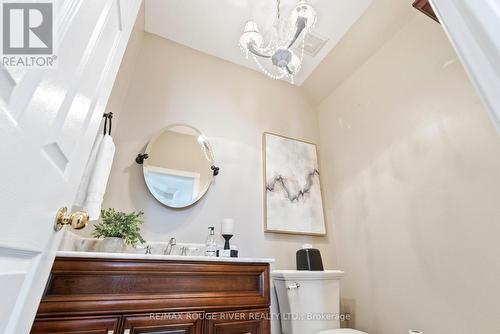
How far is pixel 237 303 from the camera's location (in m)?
1.11

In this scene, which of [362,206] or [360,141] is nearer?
[362,206]

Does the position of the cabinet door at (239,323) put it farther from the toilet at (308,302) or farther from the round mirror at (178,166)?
the round mirror at (178,166)

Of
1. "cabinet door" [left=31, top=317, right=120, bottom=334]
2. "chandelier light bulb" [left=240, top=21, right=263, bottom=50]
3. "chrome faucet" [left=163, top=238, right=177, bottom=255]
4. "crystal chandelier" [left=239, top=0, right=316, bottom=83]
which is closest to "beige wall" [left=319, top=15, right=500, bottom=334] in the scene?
"crystal chandelier" [left=239, top=0, right=316, bottom=83]

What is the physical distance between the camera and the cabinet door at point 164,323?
0.90 meters

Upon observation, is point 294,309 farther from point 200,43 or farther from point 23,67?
point 200,43

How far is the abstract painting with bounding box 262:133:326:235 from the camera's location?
6.51ft

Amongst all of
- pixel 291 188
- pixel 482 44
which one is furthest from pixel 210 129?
pixel 482 44

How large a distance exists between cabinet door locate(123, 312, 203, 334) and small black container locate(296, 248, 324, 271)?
2.90 ft

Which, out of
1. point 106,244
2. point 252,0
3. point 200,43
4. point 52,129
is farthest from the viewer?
point 200,43

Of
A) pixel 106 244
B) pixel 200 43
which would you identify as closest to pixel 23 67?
pixel 106 244

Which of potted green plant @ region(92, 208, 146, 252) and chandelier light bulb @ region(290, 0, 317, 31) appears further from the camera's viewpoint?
chandelier light bulb @ region(290, 0, 317, 31)

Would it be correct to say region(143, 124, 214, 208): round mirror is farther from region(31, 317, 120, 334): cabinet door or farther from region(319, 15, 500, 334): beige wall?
region(319, 15, 500, 334): beige wall

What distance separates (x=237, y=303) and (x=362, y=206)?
1.32 metres

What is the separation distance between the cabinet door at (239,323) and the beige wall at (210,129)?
25.8 inches
